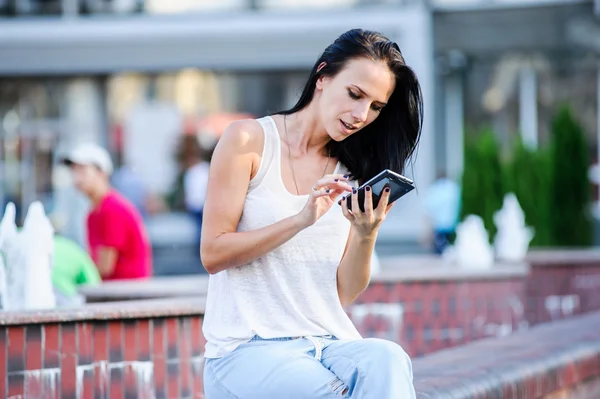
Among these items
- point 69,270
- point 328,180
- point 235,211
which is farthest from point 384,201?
point 69,270

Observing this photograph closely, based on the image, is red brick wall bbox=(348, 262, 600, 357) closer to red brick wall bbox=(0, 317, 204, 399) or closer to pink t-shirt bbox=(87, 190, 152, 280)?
pink t-shirt bbox=(87, 190, 152, 280)

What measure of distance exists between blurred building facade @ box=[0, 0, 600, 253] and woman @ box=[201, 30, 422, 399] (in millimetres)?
16635

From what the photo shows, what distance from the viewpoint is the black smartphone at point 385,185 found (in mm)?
3164

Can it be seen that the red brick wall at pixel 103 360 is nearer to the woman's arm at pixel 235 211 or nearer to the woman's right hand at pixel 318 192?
the woman's arm at pixel 235 211

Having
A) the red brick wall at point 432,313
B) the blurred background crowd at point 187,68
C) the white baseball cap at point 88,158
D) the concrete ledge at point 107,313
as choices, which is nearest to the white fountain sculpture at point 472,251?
the red brick wall at point 432,313

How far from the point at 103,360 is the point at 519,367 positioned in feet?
5.45

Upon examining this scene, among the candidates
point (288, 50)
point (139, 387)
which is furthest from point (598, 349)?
point (288, 50)

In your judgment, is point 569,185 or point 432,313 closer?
point 432,313

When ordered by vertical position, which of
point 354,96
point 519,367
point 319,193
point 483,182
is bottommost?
point 519,367

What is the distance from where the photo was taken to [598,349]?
19.4 ft

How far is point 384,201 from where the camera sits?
322 centimetres

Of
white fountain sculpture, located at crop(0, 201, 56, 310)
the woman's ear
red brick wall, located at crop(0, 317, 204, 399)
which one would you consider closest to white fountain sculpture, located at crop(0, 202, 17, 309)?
white fountain sculpture, located at crop(0, 201, 56, 310)

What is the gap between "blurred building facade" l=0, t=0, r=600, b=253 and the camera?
2078 cm

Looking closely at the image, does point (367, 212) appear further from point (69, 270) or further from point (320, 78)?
point (69, 270)
